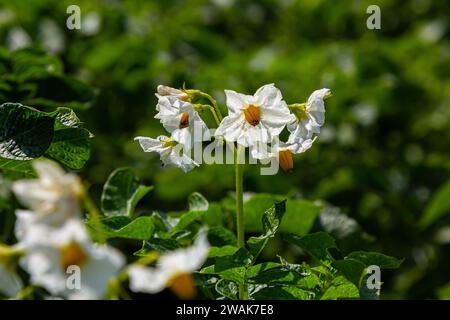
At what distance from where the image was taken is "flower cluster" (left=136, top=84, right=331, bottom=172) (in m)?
1.33

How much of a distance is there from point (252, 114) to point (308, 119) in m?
0.10

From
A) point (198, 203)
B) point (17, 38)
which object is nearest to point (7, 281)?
point (198, 203)

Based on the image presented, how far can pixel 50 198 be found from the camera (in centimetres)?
97

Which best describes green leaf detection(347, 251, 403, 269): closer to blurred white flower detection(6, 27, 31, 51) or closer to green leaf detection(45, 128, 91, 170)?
green leaf detection(45, 128, 91, 170)

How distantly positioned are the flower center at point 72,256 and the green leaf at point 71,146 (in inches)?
17.9

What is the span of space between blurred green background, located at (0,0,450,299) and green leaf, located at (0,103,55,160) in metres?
1.03

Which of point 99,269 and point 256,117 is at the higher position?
point 256,117

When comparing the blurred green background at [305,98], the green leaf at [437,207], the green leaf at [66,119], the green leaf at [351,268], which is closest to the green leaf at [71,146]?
the green leaf at [66,119]

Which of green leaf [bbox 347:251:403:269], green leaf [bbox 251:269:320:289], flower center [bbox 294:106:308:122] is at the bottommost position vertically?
green leaf [bbox 251:269:320:289]

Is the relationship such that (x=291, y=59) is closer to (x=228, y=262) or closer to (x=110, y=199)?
(x=110, y=199)

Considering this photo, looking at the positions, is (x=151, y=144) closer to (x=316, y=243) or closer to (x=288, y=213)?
(x=316, y=243)

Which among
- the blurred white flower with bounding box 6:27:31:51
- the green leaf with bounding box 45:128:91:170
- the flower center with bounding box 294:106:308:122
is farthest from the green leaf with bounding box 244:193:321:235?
the blurred white flower with bounding box 6:27:31:51

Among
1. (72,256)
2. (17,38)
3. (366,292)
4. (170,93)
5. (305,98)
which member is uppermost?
(17,38)
